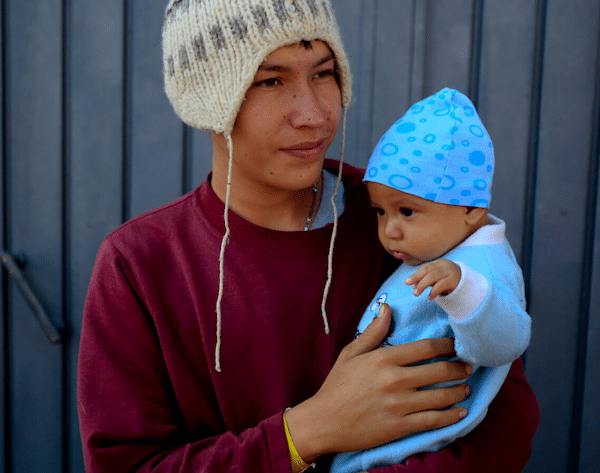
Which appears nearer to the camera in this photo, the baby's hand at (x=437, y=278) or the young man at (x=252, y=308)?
the baby's hand at (x=437, y=278)

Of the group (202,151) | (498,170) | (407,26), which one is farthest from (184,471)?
(407,26)

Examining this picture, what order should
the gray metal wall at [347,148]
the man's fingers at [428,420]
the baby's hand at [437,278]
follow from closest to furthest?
the baby's hand at [437,278] → the man's fingers at [428,420] → the gray metal wall at [347,148]

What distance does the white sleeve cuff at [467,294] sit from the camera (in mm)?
984

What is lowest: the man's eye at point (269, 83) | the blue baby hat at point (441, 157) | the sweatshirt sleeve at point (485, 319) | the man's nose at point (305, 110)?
the sweatshirt sleeve at point (485, 319)

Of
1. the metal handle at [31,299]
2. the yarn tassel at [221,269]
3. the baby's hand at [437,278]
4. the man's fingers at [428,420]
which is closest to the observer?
the baby's hand at [437,278]

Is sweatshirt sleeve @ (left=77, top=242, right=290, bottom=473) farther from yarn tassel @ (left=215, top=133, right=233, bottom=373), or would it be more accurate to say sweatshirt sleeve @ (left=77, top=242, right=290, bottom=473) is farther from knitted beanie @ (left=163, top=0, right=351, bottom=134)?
knitted beanie @ (left=163, top=0, right=351, bottom=134)

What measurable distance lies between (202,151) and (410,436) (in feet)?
4.44

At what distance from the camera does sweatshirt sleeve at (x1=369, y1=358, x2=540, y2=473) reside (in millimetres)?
1110

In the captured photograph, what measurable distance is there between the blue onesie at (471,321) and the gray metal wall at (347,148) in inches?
34.2

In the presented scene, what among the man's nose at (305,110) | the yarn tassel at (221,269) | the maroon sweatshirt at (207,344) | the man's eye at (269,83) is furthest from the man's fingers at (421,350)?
the man's eye at (269,83)

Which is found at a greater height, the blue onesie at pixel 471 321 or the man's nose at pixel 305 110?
the man's nose at pixel 305 110

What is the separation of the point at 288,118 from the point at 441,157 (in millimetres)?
352

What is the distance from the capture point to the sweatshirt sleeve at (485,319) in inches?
38.9

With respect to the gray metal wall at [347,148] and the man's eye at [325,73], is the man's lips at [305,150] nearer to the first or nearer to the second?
the man's eye at [325,73]
